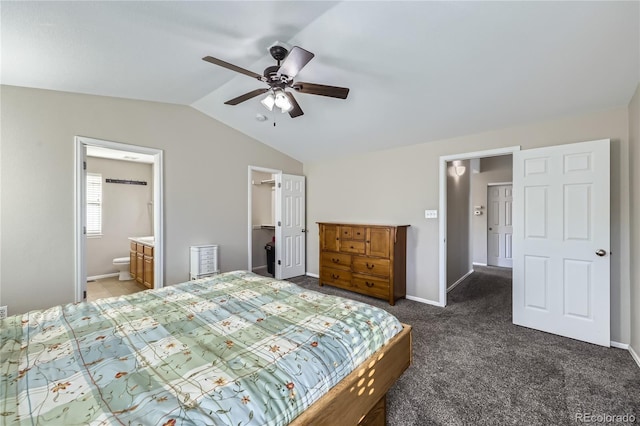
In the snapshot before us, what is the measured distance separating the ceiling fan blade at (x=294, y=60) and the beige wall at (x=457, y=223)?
311 centimetres

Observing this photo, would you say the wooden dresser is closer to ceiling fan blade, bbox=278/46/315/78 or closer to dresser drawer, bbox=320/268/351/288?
dresser drawer, bbox=320/268/351/288

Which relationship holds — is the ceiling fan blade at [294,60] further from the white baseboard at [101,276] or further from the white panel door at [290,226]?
the white baseboard at [101,276]

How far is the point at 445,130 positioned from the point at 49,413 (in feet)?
13.0

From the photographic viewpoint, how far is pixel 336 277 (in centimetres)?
438

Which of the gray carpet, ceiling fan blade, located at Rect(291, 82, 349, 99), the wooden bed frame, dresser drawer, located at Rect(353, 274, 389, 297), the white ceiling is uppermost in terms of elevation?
the white ceiling

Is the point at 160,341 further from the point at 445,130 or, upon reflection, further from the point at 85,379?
the point at 445,130

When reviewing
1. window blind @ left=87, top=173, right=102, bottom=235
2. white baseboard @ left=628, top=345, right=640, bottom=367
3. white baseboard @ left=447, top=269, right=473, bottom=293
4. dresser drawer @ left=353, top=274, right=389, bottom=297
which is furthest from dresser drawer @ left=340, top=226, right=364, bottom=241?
window blind @ left=87, top=173, right=102, bottom=235

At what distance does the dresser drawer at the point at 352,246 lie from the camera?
13.3 feet

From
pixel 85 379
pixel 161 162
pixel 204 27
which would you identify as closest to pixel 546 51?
pixel 204 27

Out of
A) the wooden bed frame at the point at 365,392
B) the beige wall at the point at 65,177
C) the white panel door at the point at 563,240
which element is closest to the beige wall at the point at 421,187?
the white panel door at the point at 563,240

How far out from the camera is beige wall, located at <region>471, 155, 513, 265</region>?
6.35 metres

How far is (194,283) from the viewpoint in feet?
7.66

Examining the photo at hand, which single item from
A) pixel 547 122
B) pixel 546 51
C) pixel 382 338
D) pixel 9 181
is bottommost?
pixel 382 338

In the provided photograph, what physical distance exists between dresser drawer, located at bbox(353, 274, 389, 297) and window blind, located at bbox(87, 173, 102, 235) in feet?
16.6
